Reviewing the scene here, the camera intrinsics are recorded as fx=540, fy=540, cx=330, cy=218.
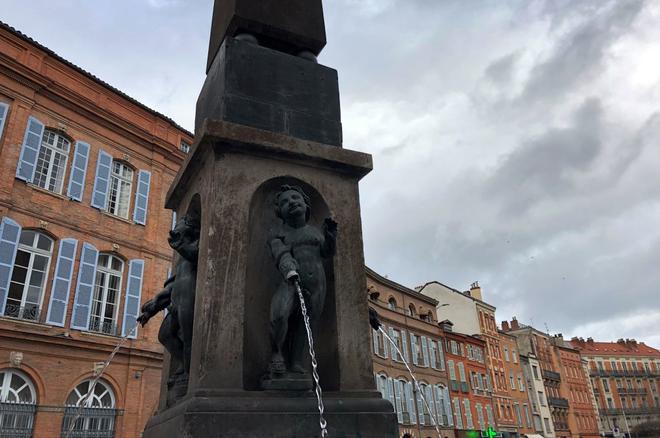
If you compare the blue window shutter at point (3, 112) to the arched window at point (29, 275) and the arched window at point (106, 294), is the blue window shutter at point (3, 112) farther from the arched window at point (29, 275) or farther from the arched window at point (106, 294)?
the arched window at point (106, 294)

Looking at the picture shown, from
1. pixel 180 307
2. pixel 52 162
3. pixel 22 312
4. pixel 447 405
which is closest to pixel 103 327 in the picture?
pixel 22 312

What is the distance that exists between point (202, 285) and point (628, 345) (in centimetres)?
10066

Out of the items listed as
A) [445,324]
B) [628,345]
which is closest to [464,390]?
[445,324]

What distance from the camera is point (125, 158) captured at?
21172 millimetres

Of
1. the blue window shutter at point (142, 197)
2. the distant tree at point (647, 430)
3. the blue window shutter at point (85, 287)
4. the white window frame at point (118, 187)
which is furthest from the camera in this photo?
the distant tree at point (647, 430)

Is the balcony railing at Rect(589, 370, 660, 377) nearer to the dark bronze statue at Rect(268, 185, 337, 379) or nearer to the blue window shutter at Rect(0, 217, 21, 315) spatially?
the blue window shutter at Rect(0, 217, 21, 315)

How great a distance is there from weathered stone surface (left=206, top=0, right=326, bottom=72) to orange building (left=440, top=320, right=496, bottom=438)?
39.8 m

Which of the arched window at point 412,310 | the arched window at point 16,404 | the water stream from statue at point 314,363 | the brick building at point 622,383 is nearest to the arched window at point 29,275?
→ the arched window at point 16,404

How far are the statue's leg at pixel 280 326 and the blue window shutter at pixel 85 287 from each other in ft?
53.4

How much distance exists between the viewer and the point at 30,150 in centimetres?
1792

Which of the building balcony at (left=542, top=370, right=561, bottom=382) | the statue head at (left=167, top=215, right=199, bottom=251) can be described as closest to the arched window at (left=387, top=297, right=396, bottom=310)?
the building balcony at (left=542, top=370, right=561, bottom=382)

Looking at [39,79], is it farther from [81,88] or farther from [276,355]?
[276,355]

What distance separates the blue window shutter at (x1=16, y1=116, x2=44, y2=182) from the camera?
1759 cm

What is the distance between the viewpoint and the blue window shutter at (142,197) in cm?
2092
